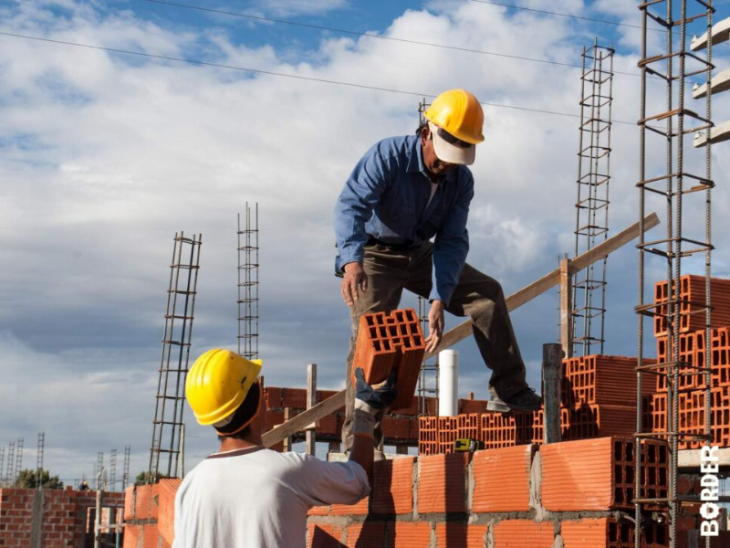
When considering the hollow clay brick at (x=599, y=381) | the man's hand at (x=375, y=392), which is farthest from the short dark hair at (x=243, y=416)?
the hollow clay brick at (x=599, y=381)

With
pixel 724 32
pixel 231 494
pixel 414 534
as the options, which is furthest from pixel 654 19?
pixel 724 32

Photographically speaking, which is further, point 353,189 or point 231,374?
point 353,189

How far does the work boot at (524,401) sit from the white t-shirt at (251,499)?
2.22 meters

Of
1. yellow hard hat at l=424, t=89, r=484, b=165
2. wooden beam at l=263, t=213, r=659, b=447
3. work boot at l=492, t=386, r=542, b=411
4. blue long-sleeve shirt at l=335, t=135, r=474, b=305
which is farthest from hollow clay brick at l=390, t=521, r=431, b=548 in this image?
wooden beam at l=263, t=213, r=659, b=447

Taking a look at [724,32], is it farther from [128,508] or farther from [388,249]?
[128,508]

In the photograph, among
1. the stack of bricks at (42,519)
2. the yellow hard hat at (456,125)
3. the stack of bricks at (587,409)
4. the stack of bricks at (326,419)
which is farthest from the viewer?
the stack of bricks at (42,519)

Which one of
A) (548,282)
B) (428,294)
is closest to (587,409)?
(548,282)

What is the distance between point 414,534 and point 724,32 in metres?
7.12

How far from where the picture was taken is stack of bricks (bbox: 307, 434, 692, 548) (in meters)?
3.66

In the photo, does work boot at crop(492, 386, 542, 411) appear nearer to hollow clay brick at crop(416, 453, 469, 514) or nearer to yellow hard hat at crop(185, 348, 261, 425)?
hollow clay brick at crop(416, 453, 469, 514)

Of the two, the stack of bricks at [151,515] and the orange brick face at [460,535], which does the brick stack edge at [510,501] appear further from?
the stack of bricks at [151,515]

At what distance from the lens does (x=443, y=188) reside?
194 inches

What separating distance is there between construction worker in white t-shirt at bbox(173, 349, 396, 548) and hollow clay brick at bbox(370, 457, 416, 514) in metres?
1.23

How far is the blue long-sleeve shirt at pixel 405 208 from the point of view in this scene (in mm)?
4656
